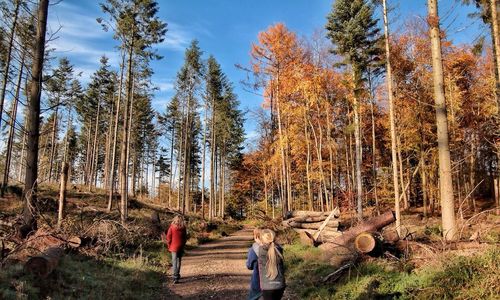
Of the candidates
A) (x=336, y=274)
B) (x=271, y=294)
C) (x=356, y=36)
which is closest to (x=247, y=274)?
(x=336, y=274)

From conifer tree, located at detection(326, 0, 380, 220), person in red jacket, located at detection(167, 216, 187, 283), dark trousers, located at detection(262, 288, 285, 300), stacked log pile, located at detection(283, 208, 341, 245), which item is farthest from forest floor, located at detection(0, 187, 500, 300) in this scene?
conifer tree, located at detection(326, 0, 380, 220)

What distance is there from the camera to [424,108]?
1093 inches

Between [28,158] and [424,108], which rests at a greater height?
[424,108]

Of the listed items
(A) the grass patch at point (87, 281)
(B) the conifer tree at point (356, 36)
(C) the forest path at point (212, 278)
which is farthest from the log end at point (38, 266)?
(B) the conifer tree at point (356, 36)

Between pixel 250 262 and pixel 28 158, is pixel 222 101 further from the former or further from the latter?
pixel 250 262

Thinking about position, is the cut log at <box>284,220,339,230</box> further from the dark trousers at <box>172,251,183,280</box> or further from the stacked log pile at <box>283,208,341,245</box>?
the dark trousers at <box>172,251,183,280</box>

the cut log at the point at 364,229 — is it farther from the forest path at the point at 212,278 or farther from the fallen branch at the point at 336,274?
the forest path at the point at 212,278

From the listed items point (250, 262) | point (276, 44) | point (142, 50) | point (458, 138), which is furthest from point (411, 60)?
point (250, 262)

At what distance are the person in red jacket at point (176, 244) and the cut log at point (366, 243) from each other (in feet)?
15.7

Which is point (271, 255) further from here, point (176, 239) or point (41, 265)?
point (176, 239)

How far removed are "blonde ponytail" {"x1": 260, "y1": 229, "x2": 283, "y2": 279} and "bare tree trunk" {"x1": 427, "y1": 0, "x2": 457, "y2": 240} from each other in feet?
18.2

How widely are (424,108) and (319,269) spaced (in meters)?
21.5

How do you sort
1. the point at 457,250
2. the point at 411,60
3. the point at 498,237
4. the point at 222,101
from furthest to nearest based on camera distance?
the point at 222,101
the point at 411,60
the point at 457,250
the point at 498,237

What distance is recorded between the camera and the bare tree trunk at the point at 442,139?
32.8 ft
